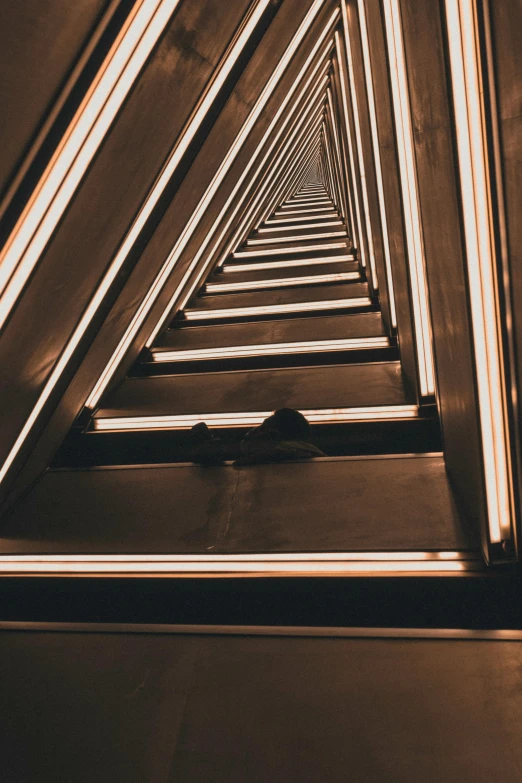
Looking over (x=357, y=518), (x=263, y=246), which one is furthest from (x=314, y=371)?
(x=263, y=246)

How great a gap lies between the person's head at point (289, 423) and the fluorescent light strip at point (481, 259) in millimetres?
1860

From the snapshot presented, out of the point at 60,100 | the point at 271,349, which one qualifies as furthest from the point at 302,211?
the point at 60,100

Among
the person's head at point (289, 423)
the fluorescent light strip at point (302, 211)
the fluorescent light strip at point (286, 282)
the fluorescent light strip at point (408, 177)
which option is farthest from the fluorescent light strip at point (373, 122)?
the fluorescent light strip at point (302, 211)

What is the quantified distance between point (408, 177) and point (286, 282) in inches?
188

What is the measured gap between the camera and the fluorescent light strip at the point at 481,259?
1755mm

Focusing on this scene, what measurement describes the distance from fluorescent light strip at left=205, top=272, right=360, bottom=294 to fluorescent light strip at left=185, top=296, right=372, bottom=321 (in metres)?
0.83

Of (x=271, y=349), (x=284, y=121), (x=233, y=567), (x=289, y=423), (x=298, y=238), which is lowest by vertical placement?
(x=233, y=567)

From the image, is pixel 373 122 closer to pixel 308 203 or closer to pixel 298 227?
pixel 298 227

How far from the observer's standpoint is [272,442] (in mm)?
3998

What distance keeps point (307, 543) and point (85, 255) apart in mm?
2118

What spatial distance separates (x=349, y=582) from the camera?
106 inches

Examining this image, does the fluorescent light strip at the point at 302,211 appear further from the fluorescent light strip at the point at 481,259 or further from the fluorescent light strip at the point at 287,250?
the fluorescent light strip at the point at 481,259

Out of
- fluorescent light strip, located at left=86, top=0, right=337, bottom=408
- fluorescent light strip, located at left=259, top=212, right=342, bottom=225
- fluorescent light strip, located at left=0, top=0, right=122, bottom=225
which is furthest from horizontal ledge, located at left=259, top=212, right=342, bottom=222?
fluorescent light strip, located at left=0, top=0, right=122, bottom=225

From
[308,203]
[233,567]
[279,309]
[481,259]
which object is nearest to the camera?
[481,259]
